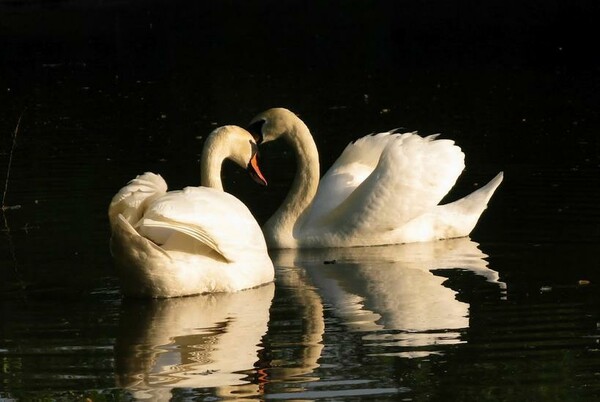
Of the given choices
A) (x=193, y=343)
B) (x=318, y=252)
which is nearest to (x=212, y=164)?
(x=318, y=252)

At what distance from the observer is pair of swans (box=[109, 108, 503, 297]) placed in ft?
30.6

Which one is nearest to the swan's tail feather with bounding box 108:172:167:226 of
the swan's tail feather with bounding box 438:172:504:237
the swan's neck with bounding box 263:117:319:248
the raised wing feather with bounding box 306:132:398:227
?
the swan's neck with bounding box 263:117:319:248

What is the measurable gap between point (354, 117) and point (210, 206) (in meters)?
9.58

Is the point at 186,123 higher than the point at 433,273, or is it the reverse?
the point at 186,123

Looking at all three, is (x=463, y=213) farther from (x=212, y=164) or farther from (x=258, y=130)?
(x=212, y=164)

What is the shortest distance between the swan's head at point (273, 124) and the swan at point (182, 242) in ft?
7.32

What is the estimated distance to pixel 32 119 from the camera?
19094 millimetres

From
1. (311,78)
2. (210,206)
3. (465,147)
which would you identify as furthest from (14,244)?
(311,78)

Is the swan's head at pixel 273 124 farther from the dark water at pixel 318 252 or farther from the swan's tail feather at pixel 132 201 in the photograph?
the swan's tail feather at pixel 132 201

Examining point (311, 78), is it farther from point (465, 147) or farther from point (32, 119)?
point (465, 147)

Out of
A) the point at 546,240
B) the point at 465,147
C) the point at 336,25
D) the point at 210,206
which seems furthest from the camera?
the point at 336,25

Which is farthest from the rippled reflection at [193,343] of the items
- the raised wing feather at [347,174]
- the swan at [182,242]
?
the raised wing feather at [347,174]

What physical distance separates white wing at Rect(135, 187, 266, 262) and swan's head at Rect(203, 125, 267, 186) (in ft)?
3.19

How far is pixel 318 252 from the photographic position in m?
11.4
